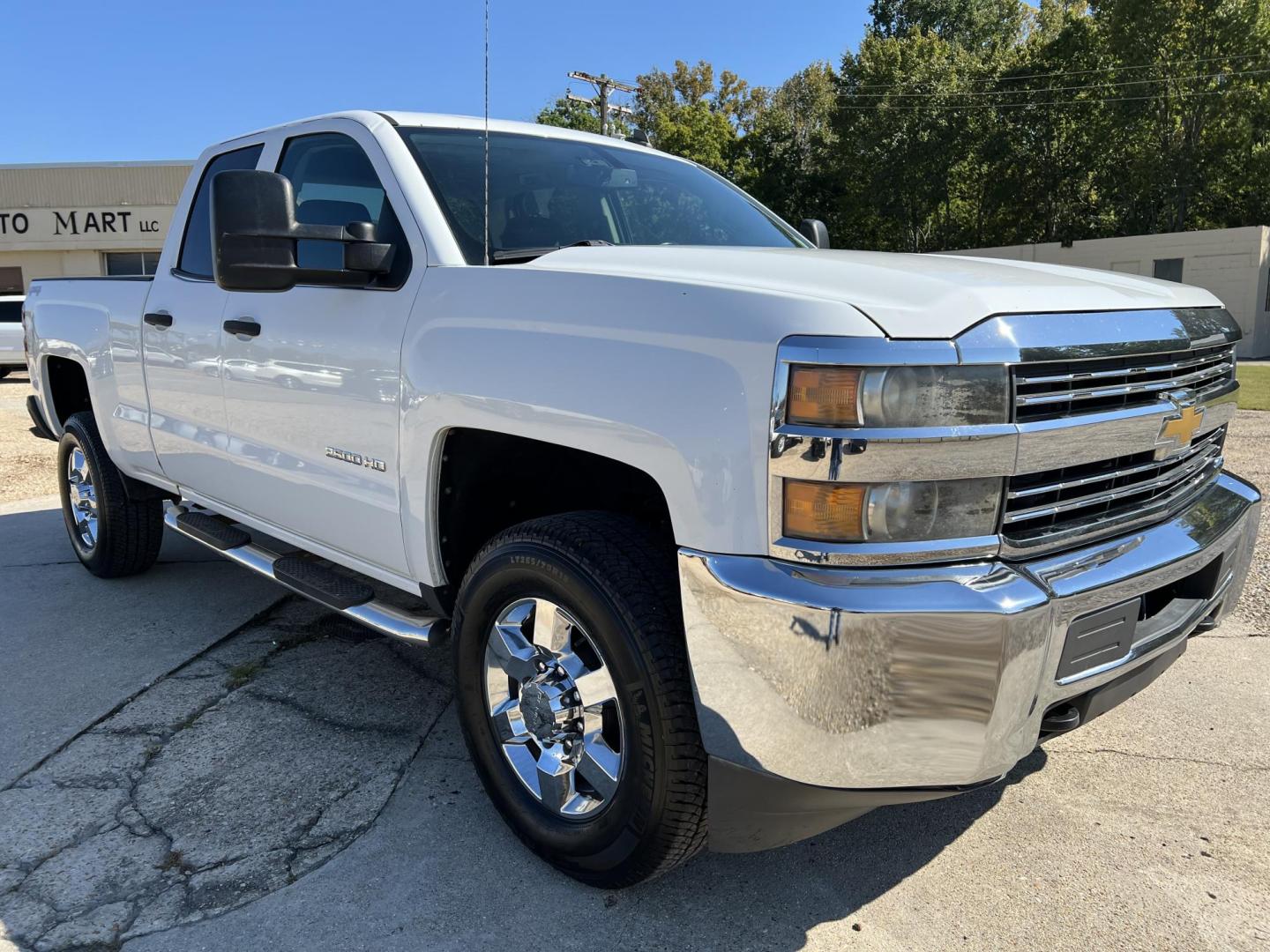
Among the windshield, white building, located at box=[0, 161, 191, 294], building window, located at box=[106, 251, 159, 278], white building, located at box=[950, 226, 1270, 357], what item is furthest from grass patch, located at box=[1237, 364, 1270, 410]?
building window, located at box=[106, 251, 159, 278]

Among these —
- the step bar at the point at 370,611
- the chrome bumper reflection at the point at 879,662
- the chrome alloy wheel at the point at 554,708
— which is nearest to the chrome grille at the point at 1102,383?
→ the chrome bumper reflection at the point at 879,662

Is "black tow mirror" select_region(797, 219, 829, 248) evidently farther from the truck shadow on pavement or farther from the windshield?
the truck shadow on pavement

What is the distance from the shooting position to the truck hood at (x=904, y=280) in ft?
6.30

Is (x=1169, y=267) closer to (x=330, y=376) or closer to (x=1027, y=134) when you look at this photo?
(x=1027, y=134)

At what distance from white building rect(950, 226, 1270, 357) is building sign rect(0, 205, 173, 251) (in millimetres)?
25235

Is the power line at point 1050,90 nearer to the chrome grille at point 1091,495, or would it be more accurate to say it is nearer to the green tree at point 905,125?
the green tree at point 905,125

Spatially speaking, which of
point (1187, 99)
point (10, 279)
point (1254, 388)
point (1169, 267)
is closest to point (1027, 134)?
A: point (1187, 99)

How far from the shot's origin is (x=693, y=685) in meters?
2.02

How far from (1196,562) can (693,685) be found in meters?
1.28

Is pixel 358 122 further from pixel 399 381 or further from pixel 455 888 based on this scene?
pixel 455 888

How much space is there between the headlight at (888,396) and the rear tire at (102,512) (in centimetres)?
408

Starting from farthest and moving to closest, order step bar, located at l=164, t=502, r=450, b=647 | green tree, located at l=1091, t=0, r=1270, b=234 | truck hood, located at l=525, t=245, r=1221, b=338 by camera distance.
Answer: green tree, located at l=1091, t=0, r=1270, b=234 < step bar, located at l=164, t=502, r=450, b=647 < truck hood, located at l=525, t=245, r=1221, b=338

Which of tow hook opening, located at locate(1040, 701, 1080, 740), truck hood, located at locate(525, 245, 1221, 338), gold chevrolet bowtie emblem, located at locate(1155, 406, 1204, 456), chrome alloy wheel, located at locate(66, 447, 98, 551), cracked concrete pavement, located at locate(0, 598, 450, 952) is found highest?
truck hood, located at locate(525, 245, 1221, 338)

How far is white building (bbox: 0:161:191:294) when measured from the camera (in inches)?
1166
